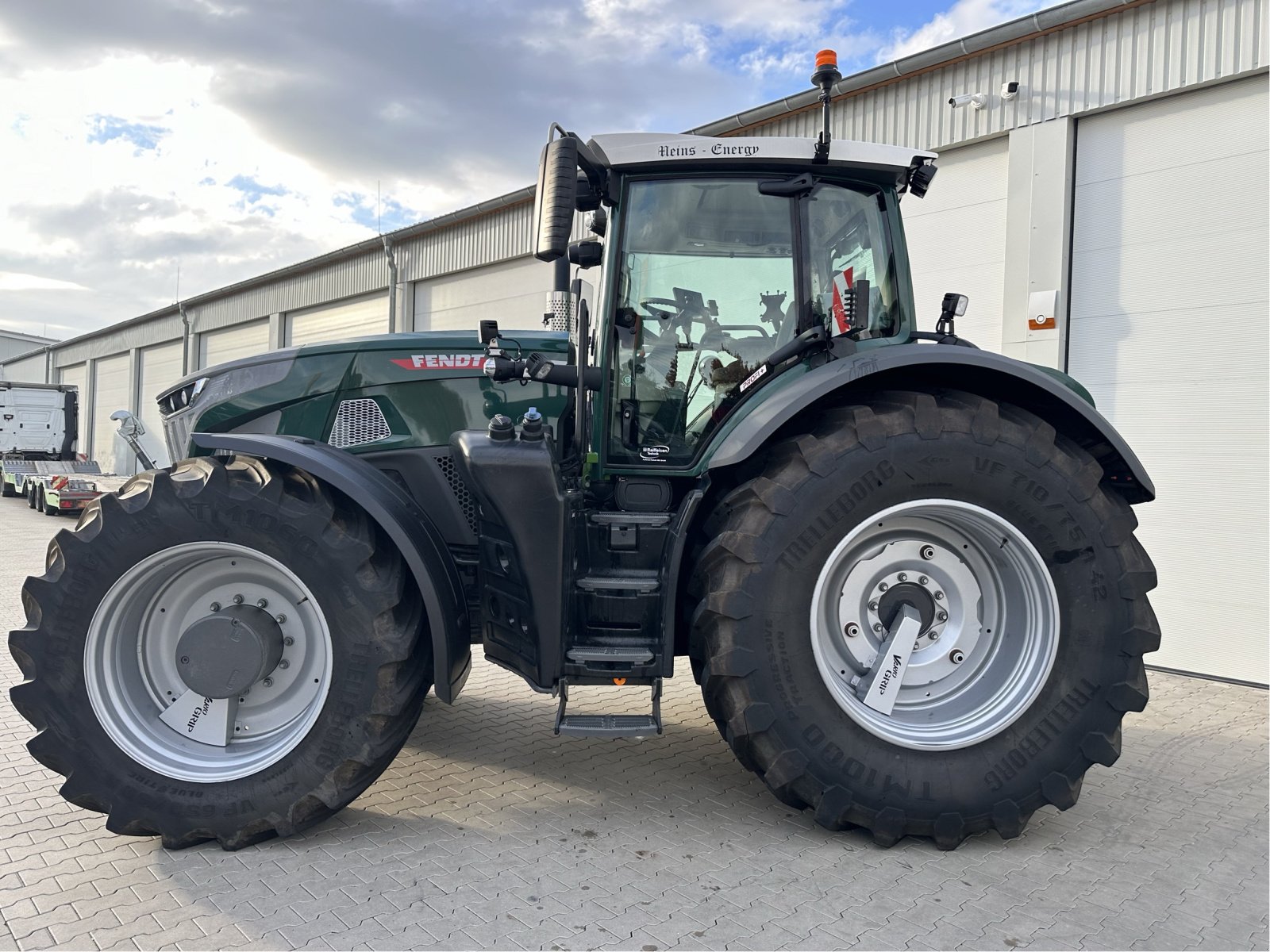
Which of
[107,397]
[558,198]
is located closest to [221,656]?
[558,198]

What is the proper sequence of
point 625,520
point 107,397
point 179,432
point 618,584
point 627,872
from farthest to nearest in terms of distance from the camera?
1. point 107,397
2. point 179,432
3. point 625,520
4. point 618,584
5. point 627,872

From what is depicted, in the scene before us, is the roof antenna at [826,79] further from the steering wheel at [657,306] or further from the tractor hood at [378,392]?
the tractor hood at [378,392]

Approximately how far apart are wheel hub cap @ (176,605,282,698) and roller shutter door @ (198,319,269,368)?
16.9m

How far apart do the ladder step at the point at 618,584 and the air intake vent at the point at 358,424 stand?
3.95ft

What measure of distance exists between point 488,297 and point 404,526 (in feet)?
33.2

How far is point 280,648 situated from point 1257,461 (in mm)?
6210

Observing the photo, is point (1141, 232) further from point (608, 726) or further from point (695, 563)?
point (608, 726)

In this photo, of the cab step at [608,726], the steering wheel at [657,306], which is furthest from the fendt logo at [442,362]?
the cab step at [608,726]

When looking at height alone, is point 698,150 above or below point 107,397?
below

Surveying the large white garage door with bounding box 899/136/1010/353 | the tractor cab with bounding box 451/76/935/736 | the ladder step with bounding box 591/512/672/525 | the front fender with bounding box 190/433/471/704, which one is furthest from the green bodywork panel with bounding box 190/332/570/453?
the large white garage door with bounding box 899/136/1010/353

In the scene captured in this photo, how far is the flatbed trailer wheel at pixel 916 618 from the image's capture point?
3029 mm

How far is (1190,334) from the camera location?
20.5 feet

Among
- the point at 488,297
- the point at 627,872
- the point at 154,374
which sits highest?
the point at 488,297

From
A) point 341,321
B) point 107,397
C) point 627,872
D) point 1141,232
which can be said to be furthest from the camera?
point 107,397
